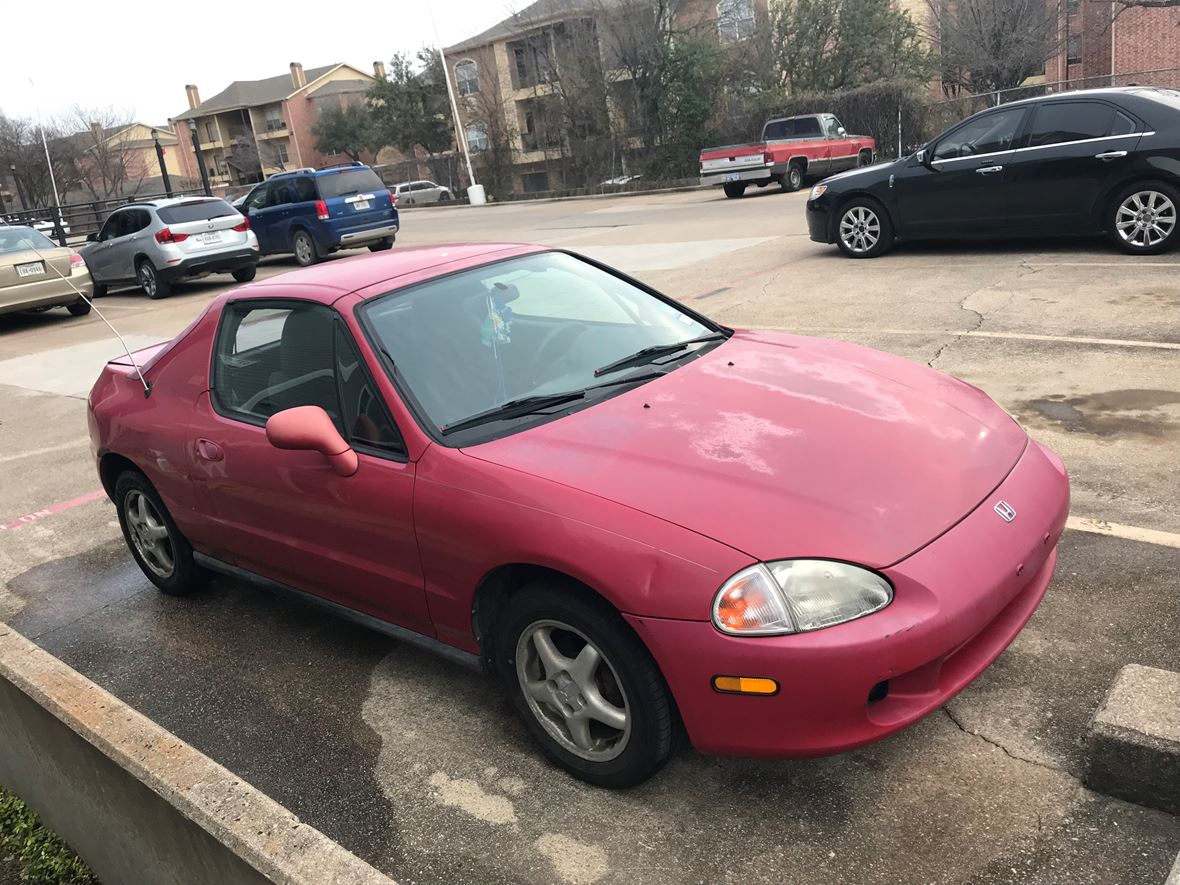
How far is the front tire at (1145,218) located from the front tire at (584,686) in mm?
8743

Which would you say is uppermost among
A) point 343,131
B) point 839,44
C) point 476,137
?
point 343,131

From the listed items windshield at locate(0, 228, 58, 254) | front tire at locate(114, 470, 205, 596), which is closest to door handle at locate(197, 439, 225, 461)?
front tire at locate(114, 470, 205, 596)

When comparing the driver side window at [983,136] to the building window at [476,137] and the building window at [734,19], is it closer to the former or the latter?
the building window at [734,19]

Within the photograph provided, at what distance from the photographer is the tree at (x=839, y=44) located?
33406 millimetres

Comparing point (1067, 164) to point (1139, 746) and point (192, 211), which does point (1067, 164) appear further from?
point (192, 211)

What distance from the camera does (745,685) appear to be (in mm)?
2451

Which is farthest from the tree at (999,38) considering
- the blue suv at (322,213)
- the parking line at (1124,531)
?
the parking line at (1124,531)

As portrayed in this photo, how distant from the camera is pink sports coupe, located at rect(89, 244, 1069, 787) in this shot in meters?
2.48

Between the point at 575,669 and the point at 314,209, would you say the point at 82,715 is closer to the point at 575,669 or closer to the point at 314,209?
the point at 575,669

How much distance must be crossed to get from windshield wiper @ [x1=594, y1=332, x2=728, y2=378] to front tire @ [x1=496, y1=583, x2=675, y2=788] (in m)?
1.03

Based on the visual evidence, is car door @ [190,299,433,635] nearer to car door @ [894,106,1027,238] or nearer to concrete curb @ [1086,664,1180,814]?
concrete curb @ [1086,664,1180,814]

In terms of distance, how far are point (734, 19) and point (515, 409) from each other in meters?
36.6

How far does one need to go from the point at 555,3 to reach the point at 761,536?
137ft

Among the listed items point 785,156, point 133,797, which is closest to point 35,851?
point 133,797
